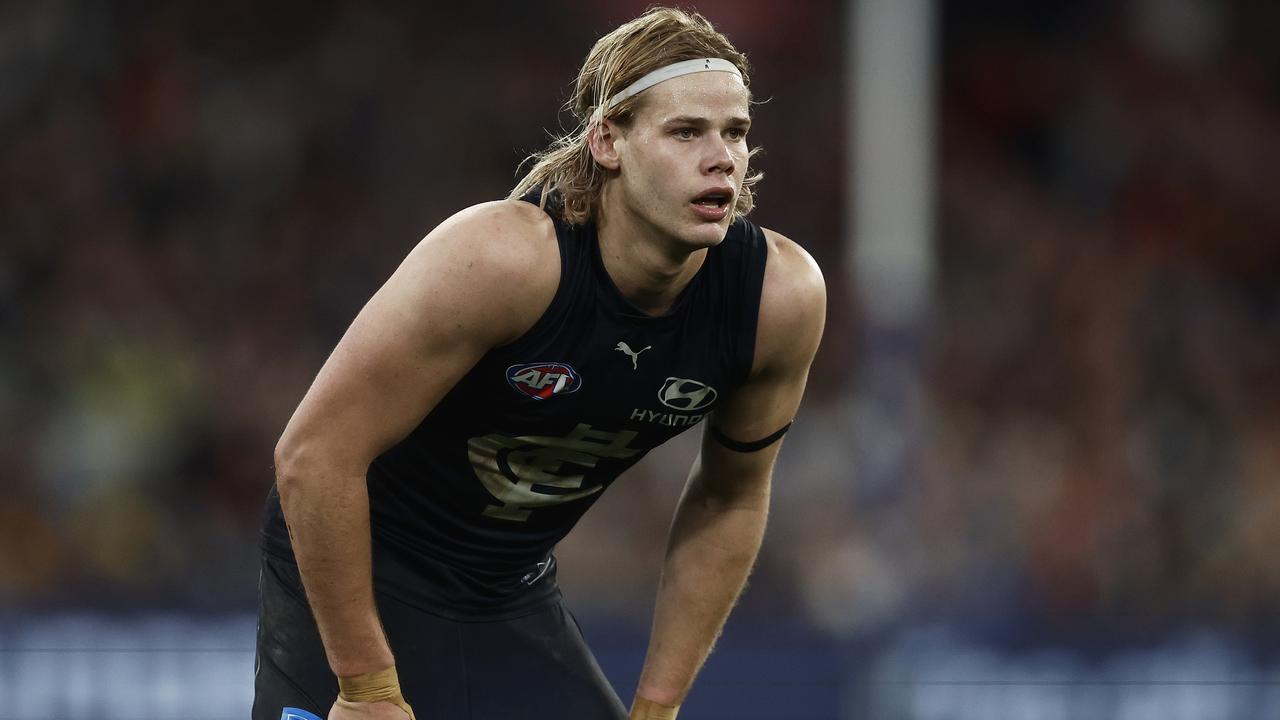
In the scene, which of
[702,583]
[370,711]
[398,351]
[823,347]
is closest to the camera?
[398,351]

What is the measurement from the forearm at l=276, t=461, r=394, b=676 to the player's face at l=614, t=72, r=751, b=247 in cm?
84

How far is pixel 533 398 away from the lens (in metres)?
3.78

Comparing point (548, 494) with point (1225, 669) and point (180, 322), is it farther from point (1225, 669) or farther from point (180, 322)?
point (180, 322)

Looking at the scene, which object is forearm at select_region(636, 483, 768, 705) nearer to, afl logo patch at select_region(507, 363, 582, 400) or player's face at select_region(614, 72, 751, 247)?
afl logo patch at select_region(507, 363, 582, 400)

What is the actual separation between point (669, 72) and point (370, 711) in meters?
1.47

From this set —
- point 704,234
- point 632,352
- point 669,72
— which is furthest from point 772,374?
point 669,72

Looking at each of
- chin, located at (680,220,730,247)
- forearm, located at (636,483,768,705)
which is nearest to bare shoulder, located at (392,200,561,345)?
chin, located at (680,220,730,247)

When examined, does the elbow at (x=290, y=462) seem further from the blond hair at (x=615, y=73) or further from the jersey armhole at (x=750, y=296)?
the jersey armhole at (x=750, y=296)

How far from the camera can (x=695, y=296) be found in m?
3.91

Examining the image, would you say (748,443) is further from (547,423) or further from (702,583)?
(547,423)

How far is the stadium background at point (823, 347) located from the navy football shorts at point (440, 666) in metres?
3.67

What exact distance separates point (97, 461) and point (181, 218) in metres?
2.07

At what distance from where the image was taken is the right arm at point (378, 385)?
3521 mm

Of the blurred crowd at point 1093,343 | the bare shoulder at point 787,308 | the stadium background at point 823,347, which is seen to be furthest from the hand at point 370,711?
the blurred crowd at point 1093,343
